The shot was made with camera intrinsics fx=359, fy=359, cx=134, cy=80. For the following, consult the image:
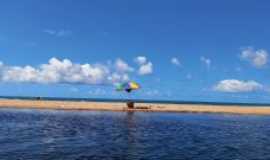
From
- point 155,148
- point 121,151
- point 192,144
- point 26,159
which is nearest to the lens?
point 26,159

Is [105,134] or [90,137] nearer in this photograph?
[90,137]

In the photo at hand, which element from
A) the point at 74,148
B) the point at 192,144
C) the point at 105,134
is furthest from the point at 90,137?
the point at 192,144

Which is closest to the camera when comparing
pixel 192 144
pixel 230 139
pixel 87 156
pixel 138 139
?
pixel 87 156

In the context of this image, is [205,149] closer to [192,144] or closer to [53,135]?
[192,144]

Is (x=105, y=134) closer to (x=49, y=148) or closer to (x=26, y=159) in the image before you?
(x=49, y=148)

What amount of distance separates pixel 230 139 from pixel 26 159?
21.2 meters

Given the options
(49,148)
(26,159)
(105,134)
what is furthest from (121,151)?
(105,134)

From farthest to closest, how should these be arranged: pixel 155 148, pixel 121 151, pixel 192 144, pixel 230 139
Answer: pixel 230 139
pixel 192 144
pixel 155 148
pixel 121 151

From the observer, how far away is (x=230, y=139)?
117 ft

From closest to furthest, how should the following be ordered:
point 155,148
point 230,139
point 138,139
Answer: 1. point 155,148
2. point 138,139
3. point 230,139

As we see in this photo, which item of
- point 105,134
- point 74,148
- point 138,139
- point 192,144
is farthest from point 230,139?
point 74,148

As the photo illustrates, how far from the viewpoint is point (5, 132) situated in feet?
113

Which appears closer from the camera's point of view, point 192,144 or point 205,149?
point 205,149

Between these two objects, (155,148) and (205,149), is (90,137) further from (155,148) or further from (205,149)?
(205,149)
